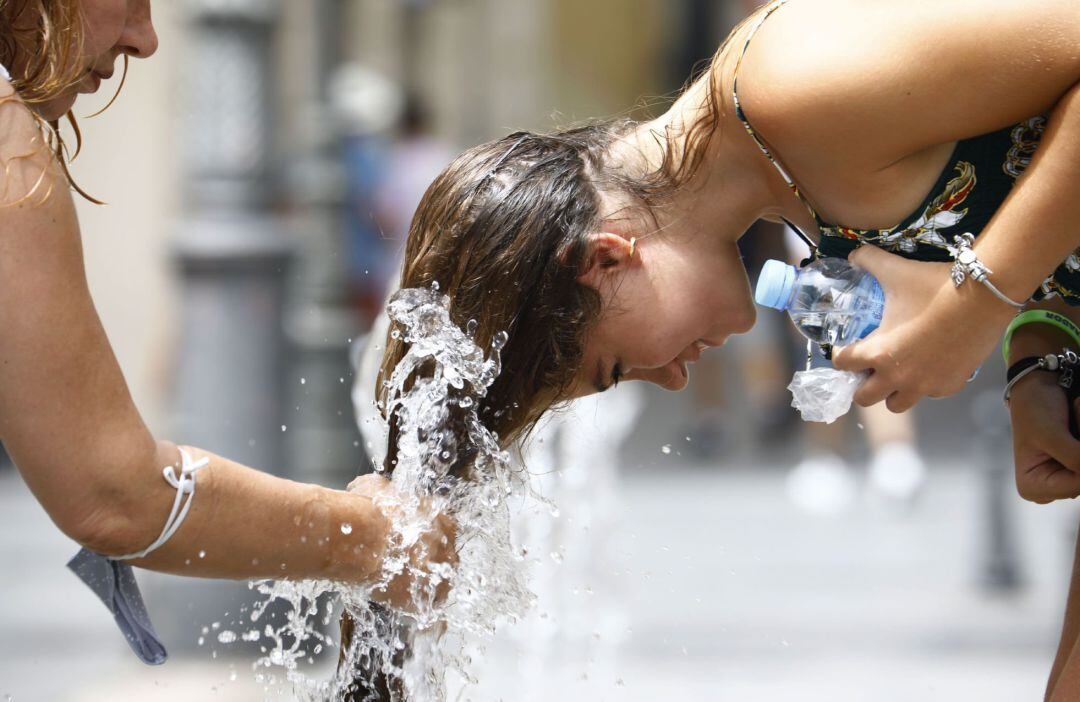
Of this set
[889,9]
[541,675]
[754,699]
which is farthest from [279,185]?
[889,9]

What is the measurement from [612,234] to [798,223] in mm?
283

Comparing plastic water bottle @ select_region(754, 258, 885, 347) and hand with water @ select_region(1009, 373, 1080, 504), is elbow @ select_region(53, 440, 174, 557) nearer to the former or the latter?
plastic water bottle @ select_region(754, 258, 885, 347)

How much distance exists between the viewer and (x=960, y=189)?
1.97 metres

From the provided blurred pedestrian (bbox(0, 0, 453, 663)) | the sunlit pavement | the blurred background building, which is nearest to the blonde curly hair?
blurred pedestrian (bbox(0, 0, 453, 663))

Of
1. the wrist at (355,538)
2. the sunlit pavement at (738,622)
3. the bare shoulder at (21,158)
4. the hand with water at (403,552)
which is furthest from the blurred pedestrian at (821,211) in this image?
the sunlit pavement at (738,622)

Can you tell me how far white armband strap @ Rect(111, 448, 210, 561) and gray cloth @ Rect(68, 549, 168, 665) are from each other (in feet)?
0.50

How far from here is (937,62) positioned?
182 centimetres

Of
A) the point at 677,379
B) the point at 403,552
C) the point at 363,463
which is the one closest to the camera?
the point at 403,552

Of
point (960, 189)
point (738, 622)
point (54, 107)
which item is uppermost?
point (54, 107)

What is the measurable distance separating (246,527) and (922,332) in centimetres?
90

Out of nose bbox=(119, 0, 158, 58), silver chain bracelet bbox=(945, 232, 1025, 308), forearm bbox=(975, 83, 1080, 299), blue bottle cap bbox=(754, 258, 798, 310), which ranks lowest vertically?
blue bottle cap bbox=(754, 258, 798, 310)

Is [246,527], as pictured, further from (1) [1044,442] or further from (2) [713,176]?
(1) [1044,442]

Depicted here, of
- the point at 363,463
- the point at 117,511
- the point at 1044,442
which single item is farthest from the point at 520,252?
the point at 363,463

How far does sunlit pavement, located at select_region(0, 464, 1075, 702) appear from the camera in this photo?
438 cm
